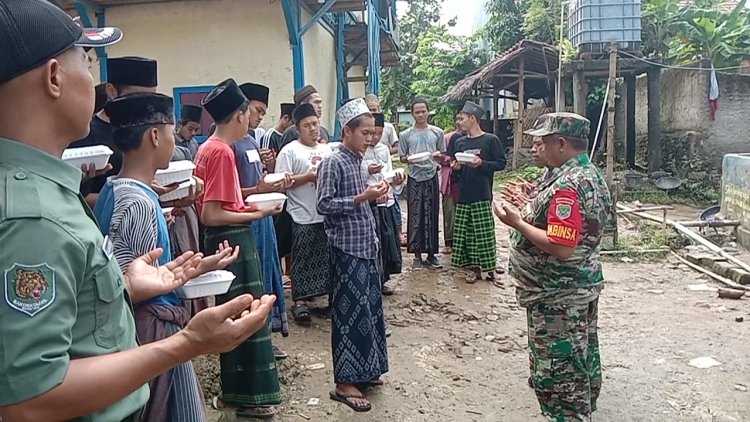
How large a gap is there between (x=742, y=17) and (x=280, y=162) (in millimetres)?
13798

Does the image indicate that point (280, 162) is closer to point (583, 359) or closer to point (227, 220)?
point (227, 220)

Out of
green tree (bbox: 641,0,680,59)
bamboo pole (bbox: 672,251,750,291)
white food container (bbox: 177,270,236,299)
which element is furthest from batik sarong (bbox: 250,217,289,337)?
green tree (bbox: 641,0,680,59)

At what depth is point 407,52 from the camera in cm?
2653

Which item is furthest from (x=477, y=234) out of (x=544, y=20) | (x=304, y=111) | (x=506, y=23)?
(x=506, y=23)

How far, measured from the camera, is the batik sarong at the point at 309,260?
4.93 m

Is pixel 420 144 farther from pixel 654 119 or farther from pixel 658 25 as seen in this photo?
pixel 658 25

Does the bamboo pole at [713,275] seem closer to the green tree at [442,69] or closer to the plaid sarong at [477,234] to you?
the plaid sarong at [477,234]

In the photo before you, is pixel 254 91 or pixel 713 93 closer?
pixel 254 91

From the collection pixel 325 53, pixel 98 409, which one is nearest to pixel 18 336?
pixel 98 409

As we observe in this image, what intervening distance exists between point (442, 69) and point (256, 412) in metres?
18.8

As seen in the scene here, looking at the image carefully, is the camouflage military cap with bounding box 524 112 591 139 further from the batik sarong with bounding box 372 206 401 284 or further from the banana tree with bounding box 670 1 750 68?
the banana tree with bounding box 670 1 750 68

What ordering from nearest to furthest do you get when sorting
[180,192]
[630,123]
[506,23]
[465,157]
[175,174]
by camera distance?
[175,174], [180,192], [465,157], [630,123], [506,23]

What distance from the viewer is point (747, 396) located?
13.0 feet

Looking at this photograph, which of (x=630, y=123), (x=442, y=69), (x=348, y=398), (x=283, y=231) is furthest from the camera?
(x=442, y=69)
